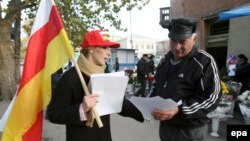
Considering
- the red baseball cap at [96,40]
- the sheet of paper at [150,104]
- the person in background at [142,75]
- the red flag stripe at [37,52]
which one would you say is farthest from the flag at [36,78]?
the person in background at [142,75]

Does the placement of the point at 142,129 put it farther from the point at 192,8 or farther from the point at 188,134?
the point at 192,8

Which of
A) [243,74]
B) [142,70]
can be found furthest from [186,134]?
[142,70]

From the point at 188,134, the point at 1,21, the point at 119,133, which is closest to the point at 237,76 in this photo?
the point at 119,133

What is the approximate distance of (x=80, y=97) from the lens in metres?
2.57

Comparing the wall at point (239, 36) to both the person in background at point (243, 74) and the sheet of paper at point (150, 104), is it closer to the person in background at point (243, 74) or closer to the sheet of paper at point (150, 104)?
the person in background at point (243, 74)

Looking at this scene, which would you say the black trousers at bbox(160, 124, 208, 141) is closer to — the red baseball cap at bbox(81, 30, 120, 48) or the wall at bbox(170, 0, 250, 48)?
the red baseball cap at bbox(81, 30, 120, 48)

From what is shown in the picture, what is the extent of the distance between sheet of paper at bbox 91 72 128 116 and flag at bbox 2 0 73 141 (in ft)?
1.50

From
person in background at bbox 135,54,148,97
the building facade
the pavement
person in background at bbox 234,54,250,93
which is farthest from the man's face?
person in background at bbox 135,54,148,97

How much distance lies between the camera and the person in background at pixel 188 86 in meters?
2.71

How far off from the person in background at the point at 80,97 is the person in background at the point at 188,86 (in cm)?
57

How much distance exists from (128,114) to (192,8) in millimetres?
12641

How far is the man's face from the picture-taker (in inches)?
110

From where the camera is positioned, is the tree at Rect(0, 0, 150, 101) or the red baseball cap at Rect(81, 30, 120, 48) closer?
the red baseball cap at Rect(81, 30, 120, 48)

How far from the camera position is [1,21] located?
1185 centimetres
